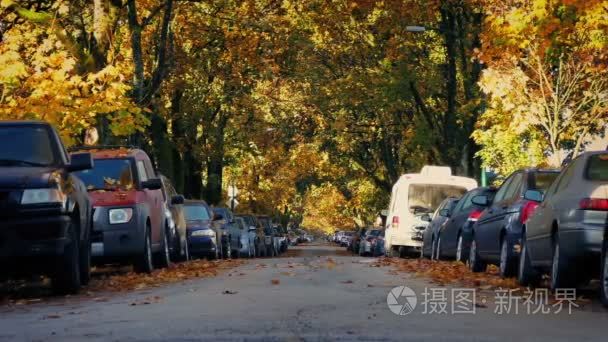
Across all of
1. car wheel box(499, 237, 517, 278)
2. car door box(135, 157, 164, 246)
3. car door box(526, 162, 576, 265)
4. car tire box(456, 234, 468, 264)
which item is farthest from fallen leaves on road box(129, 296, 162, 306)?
car tire box(456, 234, 468, 264)

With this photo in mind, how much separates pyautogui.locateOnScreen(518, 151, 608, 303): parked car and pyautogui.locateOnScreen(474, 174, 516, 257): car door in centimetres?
329

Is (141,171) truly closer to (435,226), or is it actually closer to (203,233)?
(435,226)

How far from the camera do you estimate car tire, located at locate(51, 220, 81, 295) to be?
46.5 ft

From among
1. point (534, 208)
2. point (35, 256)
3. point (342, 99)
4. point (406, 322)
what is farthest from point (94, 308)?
point (342, 99)

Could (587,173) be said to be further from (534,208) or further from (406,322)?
(406,322)

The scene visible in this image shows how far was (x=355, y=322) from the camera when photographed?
33.7ft

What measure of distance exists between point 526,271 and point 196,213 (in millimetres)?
16906

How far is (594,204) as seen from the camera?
12641 mm

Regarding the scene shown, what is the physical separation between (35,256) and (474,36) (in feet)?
80.0

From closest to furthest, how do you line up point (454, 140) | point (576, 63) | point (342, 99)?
point (576, 63), point (454, 140), point (342, 99)

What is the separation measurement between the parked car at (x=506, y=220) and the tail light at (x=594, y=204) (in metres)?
3.70

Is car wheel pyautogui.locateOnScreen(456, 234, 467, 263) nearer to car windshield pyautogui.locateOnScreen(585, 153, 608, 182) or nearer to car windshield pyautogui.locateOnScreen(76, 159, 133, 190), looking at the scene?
car windshield pyautogui.locateOnScreen(76, 159, 133, 190)

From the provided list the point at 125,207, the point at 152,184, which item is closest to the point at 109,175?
the point at 152,184

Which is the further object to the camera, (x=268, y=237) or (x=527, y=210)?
(x=268, y=237)
